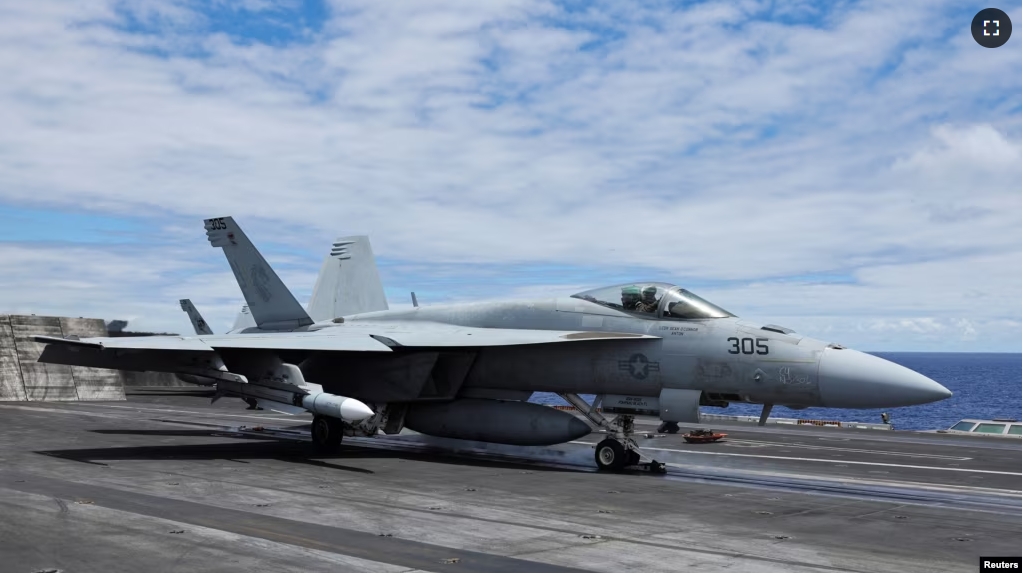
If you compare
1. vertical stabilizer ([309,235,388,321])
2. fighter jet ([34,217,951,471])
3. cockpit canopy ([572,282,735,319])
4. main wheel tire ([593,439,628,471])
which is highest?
vertical stabilizer ([309,235,388,321])

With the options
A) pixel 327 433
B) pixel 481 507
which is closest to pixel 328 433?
pixel 327 433

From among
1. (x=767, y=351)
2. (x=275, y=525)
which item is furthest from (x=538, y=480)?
(x=275, y=525)

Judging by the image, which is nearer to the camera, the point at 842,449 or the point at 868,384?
the point at 868,384

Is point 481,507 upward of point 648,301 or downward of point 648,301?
downward

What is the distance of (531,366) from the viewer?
55.7ft

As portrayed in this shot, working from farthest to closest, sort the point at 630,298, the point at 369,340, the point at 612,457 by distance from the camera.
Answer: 1. the point at 369,340
2. the point at 630,298
3. the point at 612,457

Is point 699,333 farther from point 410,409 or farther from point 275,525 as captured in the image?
point 275,525

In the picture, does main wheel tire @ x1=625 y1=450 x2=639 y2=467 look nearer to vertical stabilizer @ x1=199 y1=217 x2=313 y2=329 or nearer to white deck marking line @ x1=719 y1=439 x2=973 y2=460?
white deck marking line @ x1=719 y1=439 x2=973 y2=460

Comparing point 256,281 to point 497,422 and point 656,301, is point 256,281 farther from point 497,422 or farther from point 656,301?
point 656,301

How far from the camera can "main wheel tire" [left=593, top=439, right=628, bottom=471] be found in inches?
623

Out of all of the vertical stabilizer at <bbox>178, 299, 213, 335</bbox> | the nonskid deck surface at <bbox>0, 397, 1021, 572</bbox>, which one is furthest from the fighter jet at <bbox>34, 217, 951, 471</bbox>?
the vertical stabilizer at <bbox>178, 299, 213, 335</bbox>

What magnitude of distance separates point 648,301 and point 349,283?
11.9m

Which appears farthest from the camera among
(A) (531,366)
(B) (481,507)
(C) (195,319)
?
(C) (195,319)

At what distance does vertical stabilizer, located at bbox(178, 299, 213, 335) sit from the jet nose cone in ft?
83.6
